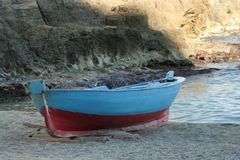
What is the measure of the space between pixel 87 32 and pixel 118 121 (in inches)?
725

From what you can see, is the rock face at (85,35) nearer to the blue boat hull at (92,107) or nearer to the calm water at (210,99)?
the calm water at (210,99)

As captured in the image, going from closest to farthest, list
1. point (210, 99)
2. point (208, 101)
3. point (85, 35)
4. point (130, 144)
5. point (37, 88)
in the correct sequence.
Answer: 1. point (130, 144)
2. point (37, 88)
3. point (208, 101)
4. point (210, 99)
5. point (85, 35)

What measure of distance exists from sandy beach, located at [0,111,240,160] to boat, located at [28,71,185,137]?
12.5 inches

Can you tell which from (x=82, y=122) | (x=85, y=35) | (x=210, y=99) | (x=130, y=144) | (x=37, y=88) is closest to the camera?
(x=130, y=144)

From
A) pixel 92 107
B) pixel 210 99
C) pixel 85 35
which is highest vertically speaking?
pixel 92 107

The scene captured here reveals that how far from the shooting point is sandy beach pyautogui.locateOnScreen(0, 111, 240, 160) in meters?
11.1

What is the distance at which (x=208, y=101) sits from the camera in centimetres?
2352

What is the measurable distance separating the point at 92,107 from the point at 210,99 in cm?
1211

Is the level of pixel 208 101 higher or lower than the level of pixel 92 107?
lower

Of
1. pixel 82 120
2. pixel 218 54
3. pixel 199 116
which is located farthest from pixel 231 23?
pixel 82 120

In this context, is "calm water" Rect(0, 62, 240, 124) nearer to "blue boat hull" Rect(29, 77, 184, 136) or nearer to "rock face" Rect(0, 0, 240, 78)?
"rock face" Rect(0, 0, 240, 78)

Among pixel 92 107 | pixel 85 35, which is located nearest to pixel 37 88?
pixel 92 107

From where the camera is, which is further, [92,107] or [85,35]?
[85,35]

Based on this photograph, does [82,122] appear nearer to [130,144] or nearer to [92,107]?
[92,107]
